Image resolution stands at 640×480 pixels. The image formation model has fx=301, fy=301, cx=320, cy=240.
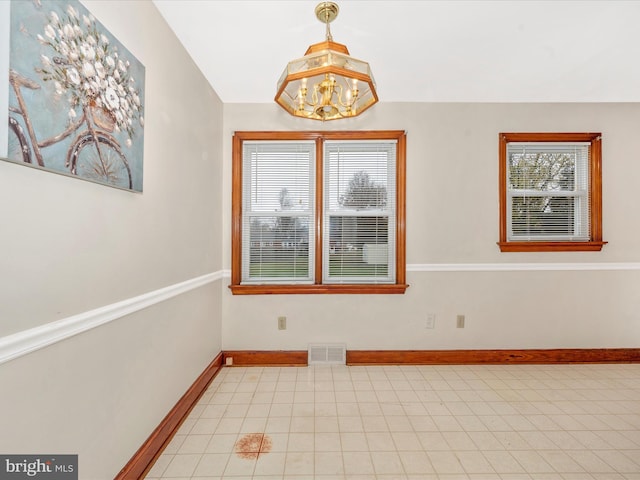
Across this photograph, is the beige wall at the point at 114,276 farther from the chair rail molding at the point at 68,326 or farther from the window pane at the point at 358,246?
the window pane at the point at 358,246

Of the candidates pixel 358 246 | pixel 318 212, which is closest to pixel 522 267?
pixel 358 246

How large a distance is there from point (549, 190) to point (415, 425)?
104 inches

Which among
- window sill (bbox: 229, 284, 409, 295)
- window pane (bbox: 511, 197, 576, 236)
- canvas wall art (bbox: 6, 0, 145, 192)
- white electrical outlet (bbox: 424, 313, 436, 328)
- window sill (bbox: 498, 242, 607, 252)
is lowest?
white electrical outlet (bbox: 424, 313, 436, 328)

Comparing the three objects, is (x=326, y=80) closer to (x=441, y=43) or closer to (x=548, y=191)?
(x=441, y=43)

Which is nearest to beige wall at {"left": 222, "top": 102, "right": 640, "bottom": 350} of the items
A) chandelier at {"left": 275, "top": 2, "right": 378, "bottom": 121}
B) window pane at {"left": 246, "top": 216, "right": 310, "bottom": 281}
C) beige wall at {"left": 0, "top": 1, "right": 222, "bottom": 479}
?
window pane at {"left": 246, "top": 216, "right": 310, "bottom": 281}

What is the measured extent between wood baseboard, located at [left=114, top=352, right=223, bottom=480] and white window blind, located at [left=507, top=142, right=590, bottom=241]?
3.16 m

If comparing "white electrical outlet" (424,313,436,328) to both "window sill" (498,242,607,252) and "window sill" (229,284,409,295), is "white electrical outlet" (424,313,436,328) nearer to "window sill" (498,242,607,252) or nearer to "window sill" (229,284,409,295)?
"window sill" (229,284,409,295)

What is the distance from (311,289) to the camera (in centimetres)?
296

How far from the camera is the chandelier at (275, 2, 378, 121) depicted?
1.36 m

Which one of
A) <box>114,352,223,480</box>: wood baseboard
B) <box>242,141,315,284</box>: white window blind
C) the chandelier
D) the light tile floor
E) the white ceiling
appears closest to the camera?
the chandelier

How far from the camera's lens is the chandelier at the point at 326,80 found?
136cm

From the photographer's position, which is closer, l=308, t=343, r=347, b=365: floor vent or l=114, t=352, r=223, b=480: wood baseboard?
l=114, t=352, r=223, b=480: wood baseboard

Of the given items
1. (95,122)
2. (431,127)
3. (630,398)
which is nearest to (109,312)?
(95,122)

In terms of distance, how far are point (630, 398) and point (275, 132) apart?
3729mm
